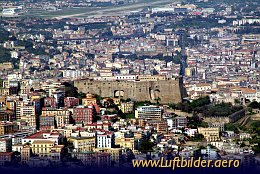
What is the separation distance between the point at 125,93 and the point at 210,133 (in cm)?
617

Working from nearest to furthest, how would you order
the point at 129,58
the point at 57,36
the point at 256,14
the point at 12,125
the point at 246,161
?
1. the point at 246,161
2. the point at 12,125
3. the point at 129,58
4. the point at 57,36
5. the point at 256,14

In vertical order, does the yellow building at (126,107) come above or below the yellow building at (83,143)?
below

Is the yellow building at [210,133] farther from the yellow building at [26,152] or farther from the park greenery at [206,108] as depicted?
the yellow building at [26,152]

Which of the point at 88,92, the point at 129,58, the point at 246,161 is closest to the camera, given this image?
the point at 246,161

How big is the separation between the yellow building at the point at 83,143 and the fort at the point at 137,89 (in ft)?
25.3

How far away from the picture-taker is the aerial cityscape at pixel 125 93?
3359 cm

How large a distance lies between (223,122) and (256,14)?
48953 mm

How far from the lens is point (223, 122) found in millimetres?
38281

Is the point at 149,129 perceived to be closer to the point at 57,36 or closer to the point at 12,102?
the point at 12,102

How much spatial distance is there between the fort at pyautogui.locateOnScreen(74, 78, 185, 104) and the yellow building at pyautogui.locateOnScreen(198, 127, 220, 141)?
211 inches

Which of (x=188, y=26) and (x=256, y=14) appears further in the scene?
(x=256, y=14)

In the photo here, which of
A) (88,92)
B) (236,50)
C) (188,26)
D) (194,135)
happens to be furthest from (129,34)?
(194,135)

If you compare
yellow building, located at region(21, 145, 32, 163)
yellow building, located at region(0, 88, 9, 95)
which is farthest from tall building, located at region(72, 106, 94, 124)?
yellow building, located at region(0, 88, 9, 95)

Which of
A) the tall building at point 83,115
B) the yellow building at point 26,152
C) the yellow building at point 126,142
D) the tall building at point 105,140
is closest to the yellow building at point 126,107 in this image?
the tall building at point 83,115
